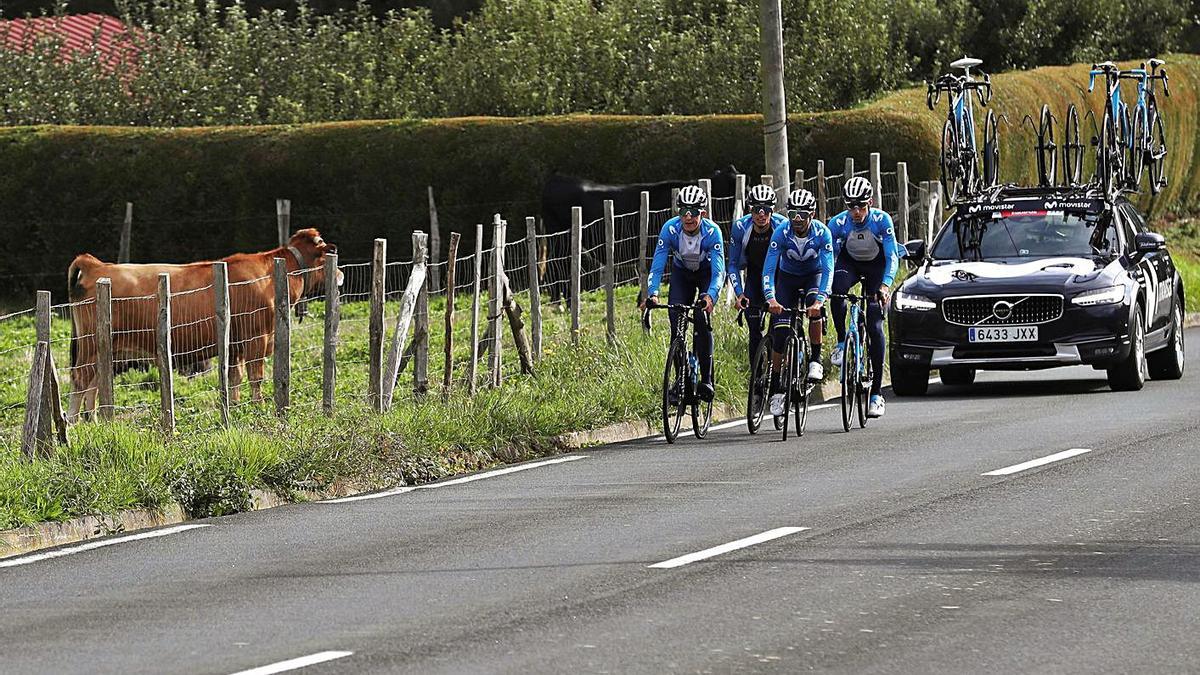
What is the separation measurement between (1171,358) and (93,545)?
38.6 ft

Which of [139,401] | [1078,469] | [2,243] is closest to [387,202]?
[2,243]

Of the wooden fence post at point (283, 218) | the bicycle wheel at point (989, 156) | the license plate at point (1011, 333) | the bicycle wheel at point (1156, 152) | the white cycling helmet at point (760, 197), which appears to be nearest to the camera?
the white cycling helmet at point (760, 197)

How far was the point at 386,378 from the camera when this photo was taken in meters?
16.4

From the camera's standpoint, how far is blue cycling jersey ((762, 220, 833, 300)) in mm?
15969

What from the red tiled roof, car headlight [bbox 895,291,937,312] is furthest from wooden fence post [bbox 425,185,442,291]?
car headlight [bbox 895,291,937,312]

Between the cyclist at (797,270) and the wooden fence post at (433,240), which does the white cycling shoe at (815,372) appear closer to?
the cyclist at (797,270)

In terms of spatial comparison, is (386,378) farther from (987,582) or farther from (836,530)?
(987,582)

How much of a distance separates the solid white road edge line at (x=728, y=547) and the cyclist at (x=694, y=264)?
482 cm

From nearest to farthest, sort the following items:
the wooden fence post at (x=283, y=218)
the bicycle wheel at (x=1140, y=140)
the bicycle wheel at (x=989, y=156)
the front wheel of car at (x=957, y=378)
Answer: the front wheel of car at (x=957, y=378), the bicycle wheel at (x=989, y=156), the bicycle wheel at (x=1140, y=140), the wooden fence post at (x=283, y=218)

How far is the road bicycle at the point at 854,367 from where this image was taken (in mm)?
16281

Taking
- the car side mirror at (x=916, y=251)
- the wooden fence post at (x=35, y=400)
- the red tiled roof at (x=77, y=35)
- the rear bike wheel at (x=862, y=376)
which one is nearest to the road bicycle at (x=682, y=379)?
the rear bike wheel at (x=862, y=376)

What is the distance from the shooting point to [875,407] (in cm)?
1686

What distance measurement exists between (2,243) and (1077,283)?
20.3m

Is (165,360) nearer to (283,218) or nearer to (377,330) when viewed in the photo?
(377,330)
